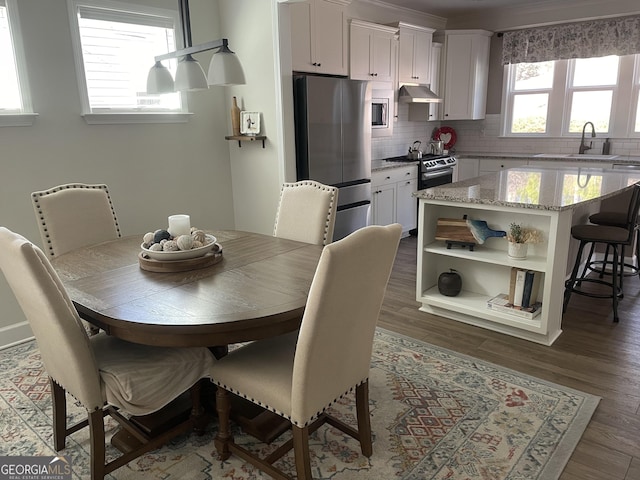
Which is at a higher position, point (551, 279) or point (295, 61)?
point (295, 61)

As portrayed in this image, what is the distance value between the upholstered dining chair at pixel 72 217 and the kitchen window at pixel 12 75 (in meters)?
0.59

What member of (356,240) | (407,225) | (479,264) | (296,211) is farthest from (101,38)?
(407,225)

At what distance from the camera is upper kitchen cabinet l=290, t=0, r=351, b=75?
13.4 ft

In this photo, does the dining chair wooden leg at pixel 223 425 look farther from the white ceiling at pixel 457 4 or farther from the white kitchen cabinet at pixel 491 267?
the white ceiling at pixel 457 4

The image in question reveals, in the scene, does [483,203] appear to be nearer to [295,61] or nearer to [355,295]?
[355,295]

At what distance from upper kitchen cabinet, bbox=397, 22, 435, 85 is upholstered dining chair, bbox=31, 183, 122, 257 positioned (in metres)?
3.86

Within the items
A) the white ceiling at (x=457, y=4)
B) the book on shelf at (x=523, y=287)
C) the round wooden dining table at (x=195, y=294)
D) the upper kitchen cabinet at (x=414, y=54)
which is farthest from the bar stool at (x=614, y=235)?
the white ceiling at (x=457, y=4)

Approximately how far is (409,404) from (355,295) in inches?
40.5

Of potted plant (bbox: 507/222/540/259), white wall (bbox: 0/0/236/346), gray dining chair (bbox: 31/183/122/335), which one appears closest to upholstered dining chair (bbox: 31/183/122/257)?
gray dining chair (bbox: 31/183/122/335)

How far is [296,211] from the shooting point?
9.21 ft

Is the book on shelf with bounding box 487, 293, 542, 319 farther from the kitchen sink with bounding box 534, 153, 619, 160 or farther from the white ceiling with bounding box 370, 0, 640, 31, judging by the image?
the white ceiling with bounding box 370, 0, 640, 31

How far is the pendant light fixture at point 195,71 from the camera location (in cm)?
203

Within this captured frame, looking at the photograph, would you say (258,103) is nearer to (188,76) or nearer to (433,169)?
(188,76)

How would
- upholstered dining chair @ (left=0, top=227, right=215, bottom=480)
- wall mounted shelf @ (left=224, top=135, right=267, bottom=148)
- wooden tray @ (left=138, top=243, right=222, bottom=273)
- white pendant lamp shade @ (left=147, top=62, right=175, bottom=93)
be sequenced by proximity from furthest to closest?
wall mounted shelf @ (left=224, top=135, right=267, bottom=148), white pendant lamp shade @ (left=147, top=62, right=175, bottom=93), wooden tray @ (left=138, top=243, right=222, bottom=273), upholstered dining chair @ (left=0, top=227, right=215, bottom=480)
